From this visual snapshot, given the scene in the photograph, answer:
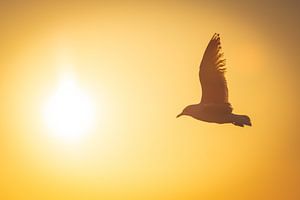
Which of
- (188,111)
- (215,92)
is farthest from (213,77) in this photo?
(188,111)

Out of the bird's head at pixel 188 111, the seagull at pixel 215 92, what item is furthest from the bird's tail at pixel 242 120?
the bird's head at pixel 188 111

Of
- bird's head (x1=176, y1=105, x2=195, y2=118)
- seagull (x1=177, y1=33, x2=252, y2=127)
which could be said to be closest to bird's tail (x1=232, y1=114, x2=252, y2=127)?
seagull (x1=177, y1=33, x2=252, y2=127)

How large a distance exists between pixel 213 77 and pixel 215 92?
8cm

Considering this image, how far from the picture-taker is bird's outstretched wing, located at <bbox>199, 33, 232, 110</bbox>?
6.78ft

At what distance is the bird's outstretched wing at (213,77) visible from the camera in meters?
2.07

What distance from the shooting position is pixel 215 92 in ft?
6.80

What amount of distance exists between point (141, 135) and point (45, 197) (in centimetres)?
54

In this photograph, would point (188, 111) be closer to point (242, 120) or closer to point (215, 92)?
point (215, 92)

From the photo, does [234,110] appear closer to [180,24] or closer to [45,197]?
[180,24]

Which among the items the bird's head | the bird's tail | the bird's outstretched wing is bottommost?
the bird's tail

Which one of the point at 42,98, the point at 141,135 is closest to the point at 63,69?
the point at 42,98

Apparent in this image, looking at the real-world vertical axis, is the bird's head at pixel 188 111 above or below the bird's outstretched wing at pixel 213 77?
below

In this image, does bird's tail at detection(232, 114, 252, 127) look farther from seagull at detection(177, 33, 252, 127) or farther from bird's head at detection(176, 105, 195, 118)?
bird's head at detection(176, 105, 195, 118)

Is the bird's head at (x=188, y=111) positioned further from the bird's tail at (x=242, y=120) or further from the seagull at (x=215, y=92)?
the bird's tail at (x=242, y=120)
